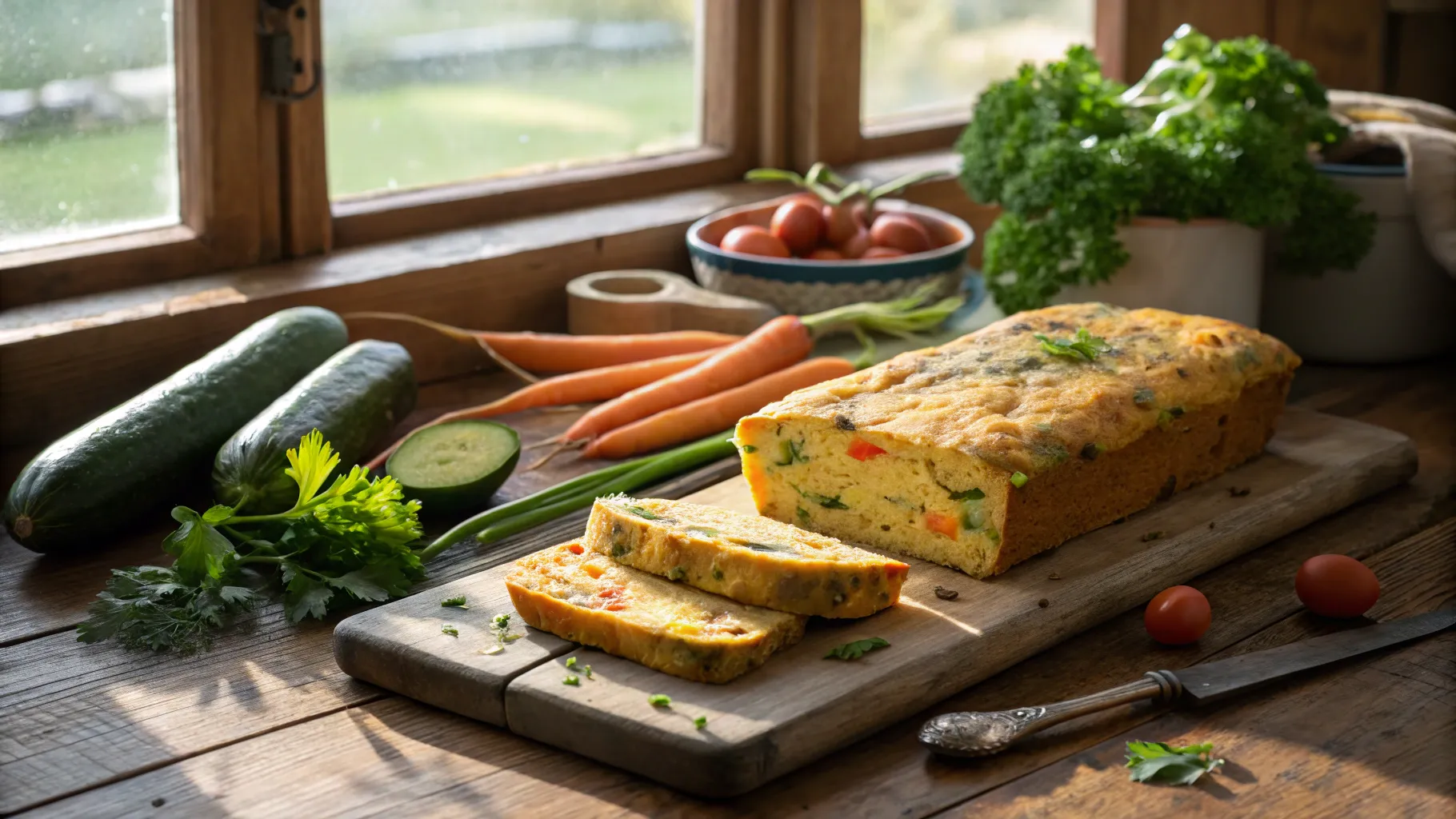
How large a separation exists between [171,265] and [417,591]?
124cm

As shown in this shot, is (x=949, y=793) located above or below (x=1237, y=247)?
below

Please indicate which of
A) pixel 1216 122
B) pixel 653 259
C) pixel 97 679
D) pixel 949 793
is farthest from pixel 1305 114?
pixel 97 679

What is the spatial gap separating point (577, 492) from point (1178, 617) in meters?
1.09

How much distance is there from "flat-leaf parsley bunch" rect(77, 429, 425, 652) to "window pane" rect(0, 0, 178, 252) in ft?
3.50

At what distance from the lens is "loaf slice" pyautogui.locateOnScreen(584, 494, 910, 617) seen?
6.81ft

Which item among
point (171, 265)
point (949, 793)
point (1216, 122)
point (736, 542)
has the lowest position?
point (949, 793)

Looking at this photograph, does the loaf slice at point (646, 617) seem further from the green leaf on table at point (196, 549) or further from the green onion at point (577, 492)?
the green leaf on table at point (196, 549)

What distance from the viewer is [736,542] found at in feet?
7.07

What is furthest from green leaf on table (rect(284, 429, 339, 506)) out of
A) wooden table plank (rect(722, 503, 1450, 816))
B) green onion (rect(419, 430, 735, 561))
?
wooden table plank (rect(722, 503, 1450, 816))

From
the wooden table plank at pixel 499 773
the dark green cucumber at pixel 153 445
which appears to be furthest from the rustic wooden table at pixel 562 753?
the dark green cucumber at pixel 153 445

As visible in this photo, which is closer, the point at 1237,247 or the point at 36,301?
the point at 36,301

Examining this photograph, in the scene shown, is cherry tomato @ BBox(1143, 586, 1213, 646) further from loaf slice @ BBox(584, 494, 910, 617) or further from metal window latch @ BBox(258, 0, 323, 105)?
metal window latch @ BBox(258, 0, 323, 105)

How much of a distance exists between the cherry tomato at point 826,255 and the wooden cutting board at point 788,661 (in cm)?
123

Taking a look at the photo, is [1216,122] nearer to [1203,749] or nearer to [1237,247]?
[1237,247]
